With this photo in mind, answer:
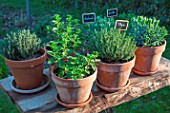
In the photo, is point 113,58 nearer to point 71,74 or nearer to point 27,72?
point 71,74

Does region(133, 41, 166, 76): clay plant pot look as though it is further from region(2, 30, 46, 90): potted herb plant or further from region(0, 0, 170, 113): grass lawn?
region(0, 0, 170, 113): grass lawn

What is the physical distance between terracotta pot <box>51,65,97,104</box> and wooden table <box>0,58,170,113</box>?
5cm

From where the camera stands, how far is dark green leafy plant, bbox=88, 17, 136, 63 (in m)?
1.45

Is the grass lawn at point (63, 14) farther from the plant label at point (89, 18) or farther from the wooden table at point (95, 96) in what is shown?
the plant label at point (89, 18)

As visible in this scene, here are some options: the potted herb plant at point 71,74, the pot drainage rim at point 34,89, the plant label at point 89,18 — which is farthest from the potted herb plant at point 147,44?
the pot drainage rim at point 34,89

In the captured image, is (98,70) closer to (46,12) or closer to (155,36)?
(155,36)

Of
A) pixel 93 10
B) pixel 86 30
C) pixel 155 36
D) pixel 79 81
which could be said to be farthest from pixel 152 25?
pixel 93 10

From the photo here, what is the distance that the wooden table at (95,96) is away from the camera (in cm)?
139

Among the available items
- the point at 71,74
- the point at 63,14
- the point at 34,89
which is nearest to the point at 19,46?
the point at 34,89

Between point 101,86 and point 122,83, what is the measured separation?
12 centimetres

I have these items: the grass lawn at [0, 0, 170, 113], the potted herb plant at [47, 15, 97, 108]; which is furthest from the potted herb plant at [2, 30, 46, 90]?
the grass lawn at [0, 0, 170, 113]

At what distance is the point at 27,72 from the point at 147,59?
72 cm

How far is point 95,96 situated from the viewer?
1.47 meters

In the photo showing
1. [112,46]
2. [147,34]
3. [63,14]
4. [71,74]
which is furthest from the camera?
[63,14]
